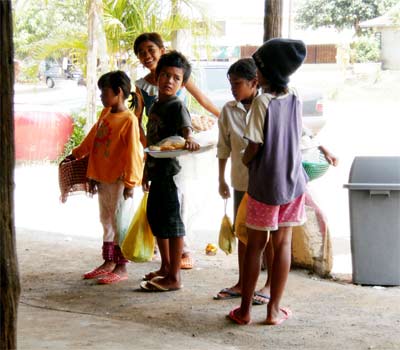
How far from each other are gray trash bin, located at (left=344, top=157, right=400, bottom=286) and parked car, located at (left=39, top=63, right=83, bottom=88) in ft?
75.8

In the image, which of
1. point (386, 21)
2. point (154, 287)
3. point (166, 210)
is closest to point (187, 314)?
point (154, 287)

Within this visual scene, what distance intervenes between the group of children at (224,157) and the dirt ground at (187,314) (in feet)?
0.55

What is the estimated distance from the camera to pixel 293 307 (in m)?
5.56

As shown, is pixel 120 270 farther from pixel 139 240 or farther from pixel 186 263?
pixel 186 263

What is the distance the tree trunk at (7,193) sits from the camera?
310 centimetres

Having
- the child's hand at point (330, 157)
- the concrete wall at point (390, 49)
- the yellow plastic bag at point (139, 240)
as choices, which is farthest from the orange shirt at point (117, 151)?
the concrete wall at point (390, 49)

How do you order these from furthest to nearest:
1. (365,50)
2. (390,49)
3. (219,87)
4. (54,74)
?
1. (390,49)
2. (365,50)
3. (54,74)
4. (219,87)

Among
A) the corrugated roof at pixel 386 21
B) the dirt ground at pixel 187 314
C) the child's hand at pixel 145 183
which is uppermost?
the corrugated roof at pixel 386 21

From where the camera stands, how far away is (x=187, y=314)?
5.36 metres

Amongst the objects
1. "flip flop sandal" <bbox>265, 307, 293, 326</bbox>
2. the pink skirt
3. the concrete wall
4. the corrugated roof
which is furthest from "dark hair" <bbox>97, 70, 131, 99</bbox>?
the concrete wall

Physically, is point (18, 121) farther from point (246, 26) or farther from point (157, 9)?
point (246, 26)

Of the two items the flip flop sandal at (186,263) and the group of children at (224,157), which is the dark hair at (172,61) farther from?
the flip flop sandal at (186,263)

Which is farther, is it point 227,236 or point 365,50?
point 365,50

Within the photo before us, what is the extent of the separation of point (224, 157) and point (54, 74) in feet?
82.1
